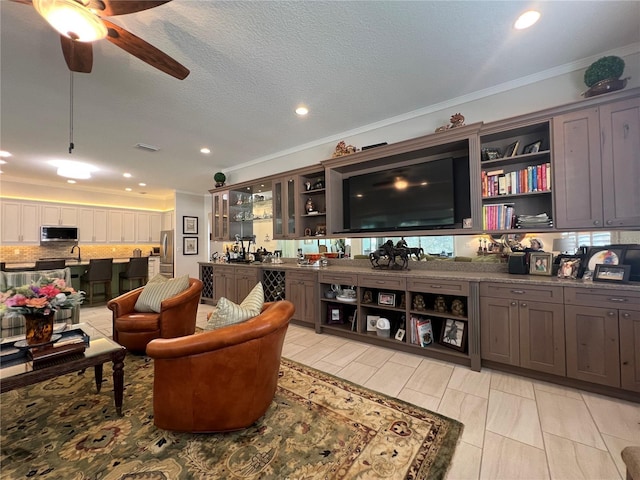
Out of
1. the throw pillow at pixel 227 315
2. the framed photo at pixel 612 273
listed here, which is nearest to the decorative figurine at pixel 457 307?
the framed photo at pixel 612 273

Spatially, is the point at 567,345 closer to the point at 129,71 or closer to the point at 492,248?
the point at 492,248

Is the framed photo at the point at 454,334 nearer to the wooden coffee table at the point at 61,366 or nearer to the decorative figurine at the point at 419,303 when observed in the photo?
the decorative figurine at the point at 419,303

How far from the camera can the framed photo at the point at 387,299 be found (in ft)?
9.77

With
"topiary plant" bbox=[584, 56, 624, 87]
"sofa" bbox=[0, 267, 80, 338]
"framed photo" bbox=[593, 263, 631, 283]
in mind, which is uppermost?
"topiary plant" bbox=[584, 56, 624, 87]

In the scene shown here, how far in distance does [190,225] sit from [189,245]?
2.03 ft

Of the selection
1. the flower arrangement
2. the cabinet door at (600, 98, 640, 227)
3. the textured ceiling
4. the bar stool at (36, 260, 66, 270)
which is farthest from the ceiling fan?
the bar stool at (36, 260, 66, 270)

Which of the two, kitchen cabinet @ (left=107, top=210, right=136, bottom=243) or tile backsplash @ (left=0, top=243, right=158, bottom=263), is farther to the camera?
kitchen cabinet @ (left=107, top=210, right=136, bottom=243)

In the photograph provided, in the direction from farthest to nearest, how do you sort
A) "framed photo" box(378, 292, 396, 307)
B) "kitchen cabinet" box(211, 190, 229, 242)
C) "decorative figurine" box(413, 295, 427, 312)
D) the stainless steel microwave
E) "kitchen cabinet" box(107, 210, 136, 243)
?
Answer: "kitchen cabinet" box(107, 210, 136, 243), the stainless steel microwave, "kitchen cabinet" box(211, 190, 229, 242), "framed photo" box(378, 292, 396, 307), "decorative figurine" box(413, 295, 427, 312)

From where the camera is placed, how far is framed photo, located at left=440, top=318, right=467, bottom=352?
256cm

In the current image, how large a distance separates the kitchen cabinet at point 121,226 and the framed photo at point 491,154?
30.1ft

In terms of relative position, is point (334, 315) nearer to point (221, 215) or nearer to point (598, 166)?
point (598, 166)

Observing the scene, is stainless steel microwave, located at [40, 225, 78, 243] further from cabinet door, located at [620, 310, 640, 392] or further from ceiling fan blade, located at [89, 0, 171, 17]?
cabinet door, located at [620, 310, 640, 392]

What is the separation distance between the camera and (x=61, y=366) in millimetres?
1616

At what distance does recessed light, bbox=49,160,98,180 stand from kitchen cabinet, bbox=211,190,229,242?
2145 mm
